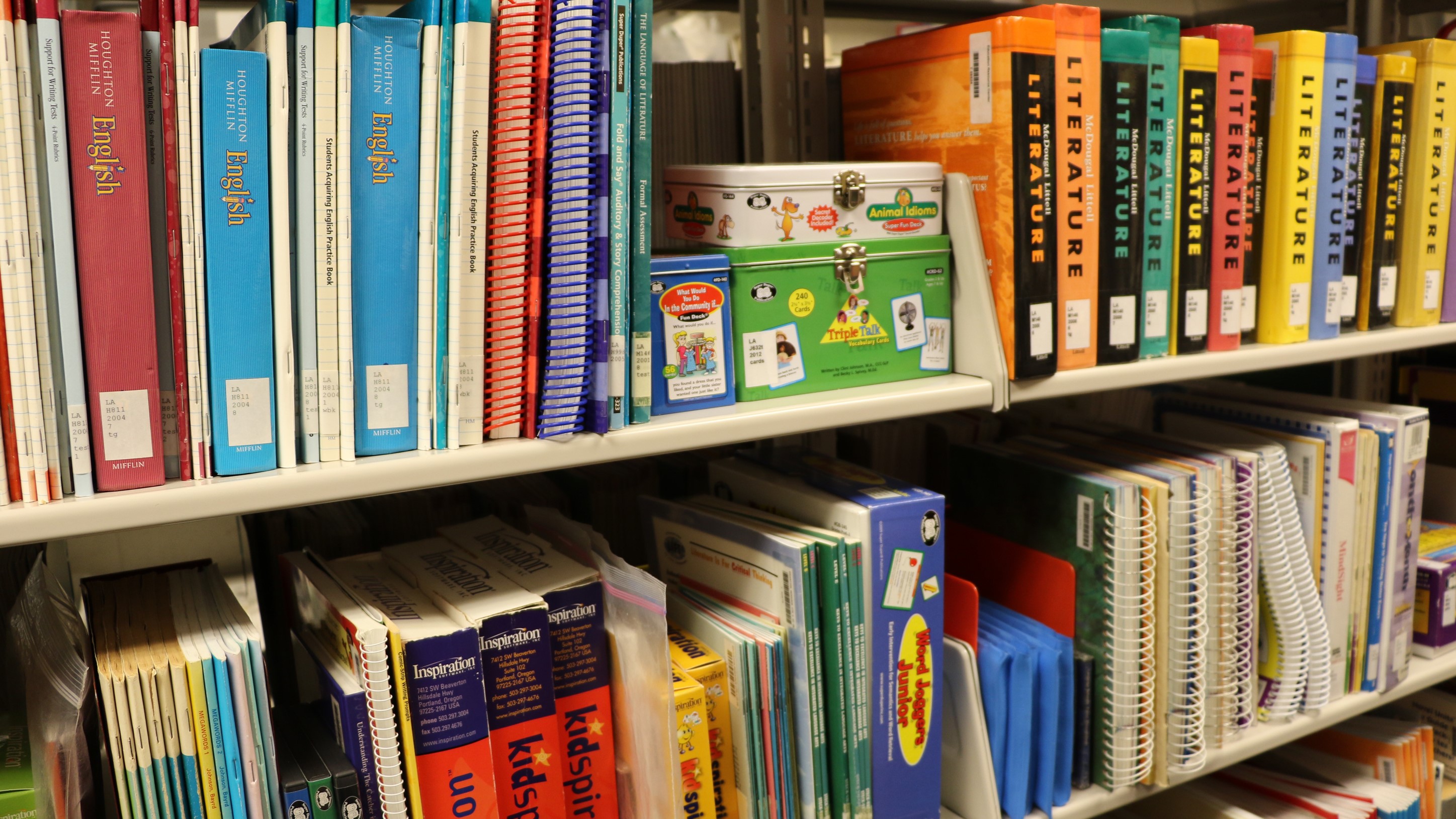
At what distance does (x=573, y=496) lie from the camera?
1230mm

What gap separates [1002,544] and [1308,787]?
2.08 feet

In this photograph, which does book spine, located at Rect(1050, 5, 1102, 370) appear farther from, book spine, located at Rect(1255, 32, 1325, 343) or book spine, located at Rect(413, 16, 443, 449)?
book spine, located at Rect(413, 16, 443, 449)

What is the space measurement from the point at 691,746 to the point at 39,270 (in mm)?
589

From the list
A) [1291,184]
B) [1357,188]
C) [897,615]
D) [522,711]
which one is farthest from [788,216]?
[1357,188]

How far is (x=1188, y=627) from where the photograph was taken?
107cm

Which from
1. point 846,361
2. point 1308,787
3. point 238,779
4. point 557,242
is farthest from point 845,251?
point 1308,787

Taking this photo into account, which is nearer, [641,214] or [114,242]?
[114,242]

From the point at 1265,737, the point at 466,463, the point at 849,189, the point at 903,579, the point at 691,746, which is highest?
the point at 849,189

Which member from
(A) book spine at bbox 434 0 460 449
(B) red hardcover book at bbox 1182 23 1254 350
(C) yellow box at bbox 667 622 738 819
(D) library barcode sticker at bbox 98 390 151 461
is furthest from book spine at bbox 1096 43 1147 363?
(D) library barcode sticker at bbox 98 390 151 461

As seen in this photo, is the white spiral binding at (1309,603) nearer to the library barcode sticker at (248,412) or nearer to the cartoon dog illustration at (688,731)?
the cartoon dog illustration at (688,731)

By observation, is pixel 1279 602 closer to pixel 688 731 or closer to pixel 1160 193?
pixel 1160 193

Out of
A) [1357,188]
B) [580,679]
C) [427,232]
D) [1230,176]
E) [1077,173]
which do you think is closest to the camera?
[427,232]

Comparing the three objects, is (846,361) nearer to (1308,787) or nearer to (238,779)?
(238,779)

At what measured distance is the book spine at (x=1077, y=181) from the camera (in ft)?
3.05
